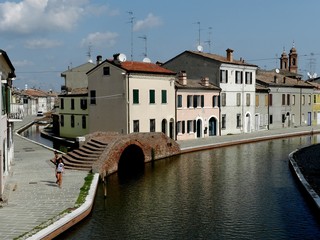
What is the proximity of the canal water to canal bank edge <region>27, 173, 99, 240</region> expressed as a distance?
12.2 inches

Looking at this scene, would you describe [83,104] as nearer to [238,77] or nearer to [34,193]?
[238,77]

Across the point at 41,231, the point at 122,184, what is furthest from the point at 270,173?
the point at 41,231

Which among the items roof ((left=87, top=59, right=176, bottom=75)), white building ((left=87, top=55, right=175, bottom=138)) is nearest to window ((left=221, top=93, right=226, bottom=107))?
Answer: white building ((left=87, top=55, right=175, bottom=138))

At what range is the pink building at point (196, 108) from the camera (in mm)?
49125

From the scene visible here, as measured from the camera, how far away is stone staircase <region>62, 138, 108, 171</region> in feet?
102

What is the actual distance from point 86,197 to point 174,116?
26874 millimetres

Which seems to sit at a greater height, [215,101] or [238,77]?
[238,77]

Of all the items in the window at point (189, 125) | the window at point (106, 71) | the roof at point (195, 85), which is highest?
the window at point (106, 71)

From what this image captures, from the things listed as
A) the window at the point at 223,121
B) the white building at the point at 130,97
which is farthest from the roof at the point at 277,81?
the white building at the point at 130,97

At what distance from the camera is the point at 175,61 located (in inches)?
2312

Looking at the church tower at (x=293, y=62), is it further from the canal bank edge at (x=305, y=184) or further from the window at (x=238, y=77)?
the canal bank edge at (x=305, y=184)

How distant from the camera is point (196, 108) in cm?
5134

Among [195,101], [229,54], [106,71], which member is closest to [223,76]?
[229,54]

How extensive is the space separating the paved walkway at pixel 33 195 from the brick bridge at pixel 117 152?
1.62 m
